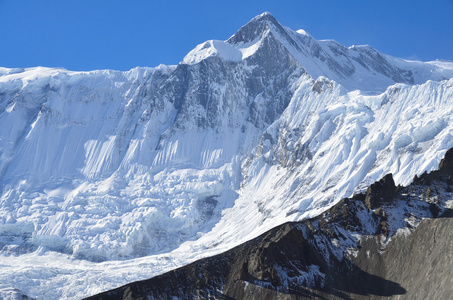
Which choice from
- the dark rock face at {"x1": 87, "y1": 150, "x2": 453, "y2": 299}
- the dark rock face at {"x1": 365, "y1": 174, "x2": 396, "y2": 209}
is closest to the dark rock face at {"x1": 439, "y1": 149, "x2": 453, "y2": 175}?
the dark rock face at {"x1": 87, "y1": 150, "x2": 453, "y2": 299}

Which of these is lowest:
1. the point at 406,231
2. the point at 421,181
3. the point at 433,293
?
the point at 433,293

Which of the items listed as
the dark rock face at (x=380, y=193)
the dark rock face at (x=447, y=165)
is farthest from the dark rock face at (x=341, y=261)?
the dark rock face at (x=447, y=165)

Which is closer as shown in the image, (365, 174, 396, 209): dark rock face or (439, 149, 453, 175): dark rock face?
(365, 174, 396, 209): dark rock face

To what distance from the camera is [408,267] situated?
13038 centimetres

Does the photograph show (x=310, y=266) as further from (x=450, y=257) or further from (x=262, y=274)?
(x=450, y=257)

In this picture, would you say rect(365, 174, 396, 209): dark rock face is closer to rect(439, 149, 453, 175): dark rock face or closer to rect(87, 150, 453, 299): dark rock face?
rect(87, 150, 453, 299): dark rock face

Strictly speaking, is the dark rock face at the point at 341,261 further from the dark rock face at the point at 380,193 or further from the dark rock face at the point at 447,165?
the dark rock face at the point at 447,165

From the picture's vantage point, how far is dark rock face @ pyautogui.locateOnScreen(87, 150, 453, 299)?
128500mm

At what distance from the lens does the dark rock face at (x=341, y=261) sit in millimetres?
128500

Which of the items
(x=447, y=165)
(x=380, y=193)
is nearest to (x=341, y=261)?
(x=380, y=193)

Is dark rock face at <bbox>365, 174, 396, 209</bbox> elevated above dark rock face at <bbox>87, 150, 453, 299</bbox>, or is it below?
above

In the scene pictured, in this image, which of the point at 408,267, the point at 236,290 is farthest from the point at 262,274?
the point at 408,267

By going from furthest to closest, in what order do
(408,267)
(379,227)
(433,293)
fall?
(379,227) < (408,267) < (433,293)

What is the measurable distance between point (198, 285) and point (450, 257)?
39701 millimetres
